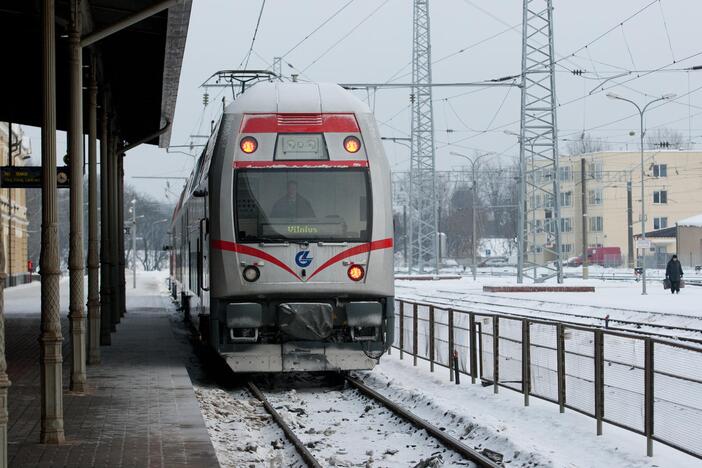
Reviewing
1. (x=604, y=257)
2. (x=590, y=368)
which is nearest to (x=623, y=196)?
(x=604, y=257)

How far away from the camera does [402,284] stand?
193 ft

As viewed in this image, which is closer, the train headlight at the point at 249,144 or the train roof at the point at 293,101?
the train headlight at the point at 249,144

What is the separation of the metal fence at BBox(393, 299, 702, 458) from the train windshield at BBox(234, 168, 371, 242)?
212 cm

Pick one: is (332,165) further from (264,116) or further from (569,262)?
(569,262)

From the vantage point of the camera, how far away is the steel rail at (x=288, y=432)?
10086 millimetres

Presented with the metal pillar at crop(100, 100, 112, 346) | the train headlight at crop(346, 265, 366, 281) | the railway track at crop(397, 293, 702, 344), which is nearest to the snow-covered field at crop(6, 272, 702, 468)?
the train headlight at crop(346, 265, 366, 281)

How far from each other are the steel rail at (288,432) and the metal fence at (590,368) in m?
2.77

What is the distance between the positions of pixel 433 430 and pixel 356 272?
3.77 metres

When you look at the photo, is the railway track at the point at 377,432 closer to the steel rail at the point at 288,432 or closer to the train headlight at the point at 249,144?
the steel rail at the point at 288,432

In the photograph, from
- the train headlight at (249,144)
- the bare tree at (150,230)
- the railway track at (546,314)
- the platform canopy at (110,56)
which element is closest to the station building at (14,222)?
the railway track at (546,314)

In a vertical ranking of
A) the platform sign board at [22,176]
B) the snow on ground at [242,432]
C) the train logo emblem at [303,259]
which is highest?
the platform sign board at [22,176]

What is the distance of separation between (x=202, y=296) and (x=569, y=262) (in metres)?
83.3

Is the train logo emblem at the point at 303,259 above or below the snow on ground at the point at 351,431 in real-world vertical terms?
above

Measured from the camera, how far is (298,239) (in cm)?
1459
